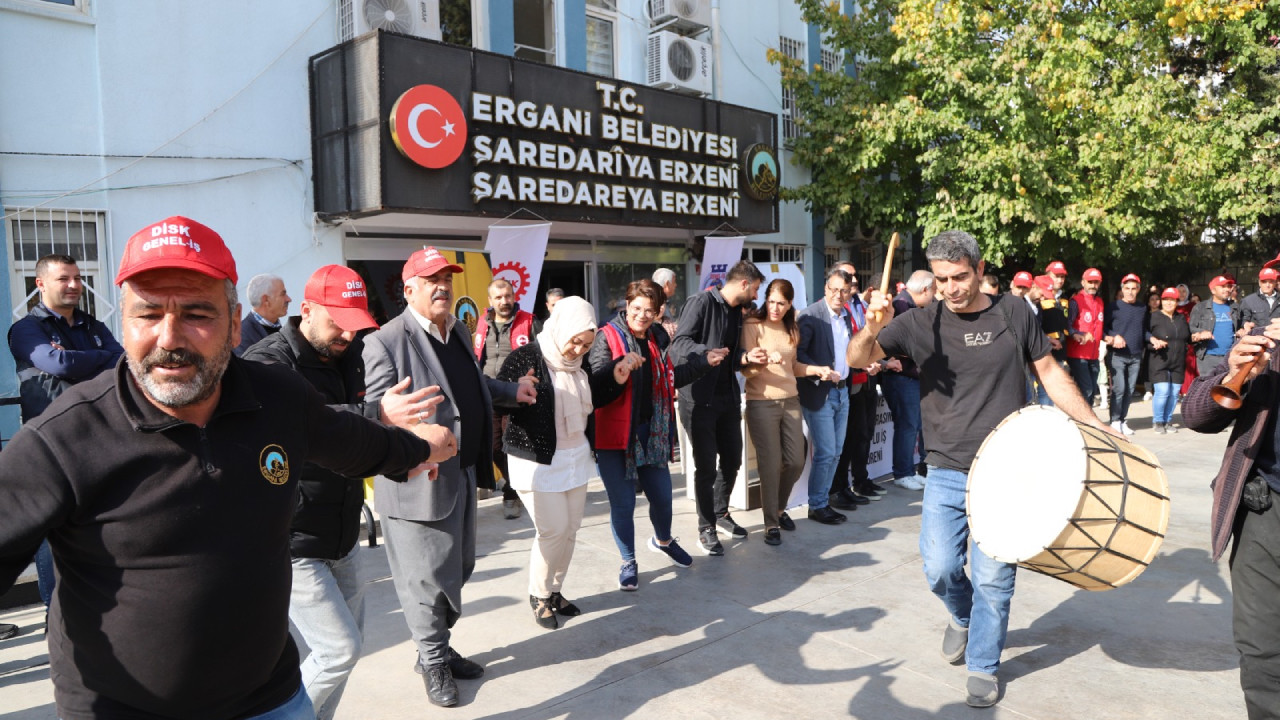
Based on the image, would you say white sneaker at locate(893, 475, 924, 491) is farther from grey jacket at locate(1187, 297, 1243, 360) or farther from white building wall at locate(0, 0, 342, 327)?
white building wall at locate(0, 0, 342, 327)

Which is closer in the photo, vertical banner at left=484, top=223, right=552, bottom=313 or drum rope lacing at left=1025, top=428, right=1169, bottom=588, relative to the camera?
drum rope lacing at left=1025, top=428, right=1169, bottom=588

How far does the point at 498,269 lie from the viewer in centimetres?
967

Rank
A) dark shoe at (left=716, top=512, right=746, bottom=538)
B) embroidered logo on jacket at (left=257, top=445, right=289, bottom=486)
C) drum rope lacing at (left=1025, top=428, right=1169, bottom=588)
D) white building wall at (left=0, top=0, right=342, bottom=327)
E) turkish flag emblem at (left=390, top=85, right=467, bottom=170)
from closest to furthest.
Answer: embroidered logo on jacket at (left=257, top=445, right=289, bottom=486), drum rope lacing at (left=1025, top=428, right=1169, bottom=588), dark shoe at (left=716, top=512, right=746, bottom=538), white building wall at (left=0, top=0, right=342, bottom=327), turkish flag emblem at (left=390, top=85, right=467, bottom=170)

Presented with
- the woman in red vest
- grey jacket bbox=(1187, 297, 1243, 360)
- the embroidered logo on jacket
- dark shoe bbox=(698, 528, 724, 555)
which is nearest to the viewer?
the embroidered logo on jacket

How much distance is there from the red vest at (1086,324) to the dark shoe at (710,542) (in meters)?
6.76

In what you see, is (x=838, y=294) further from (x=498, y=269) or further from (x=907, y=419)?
(x=498, y=269)

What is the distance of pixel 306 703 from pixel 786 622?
3232 mm

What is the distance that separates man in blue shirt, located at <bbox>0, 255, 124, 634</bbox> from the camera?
15.8ft

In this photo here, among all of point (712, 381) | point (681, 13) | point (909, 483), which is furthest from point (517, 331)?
point (681, 13)

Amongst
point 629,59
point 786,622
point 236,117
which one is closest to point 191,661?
point 786,622

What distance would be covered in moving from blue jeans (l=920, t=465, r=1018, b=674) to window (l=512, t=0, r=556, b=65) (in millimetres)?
9792

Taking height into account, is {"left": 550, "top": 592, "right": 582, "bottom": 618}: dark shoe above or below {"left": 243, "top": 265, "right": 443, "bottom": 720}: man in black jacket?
below

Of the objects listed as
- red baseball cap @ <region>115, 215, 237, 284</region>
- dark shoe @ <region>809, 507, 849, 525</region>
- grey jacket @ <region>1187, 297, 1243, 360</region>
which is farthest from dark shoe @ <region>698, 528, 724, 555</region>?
grey jacket @ <region>1187, 297, 1243, 360</region>

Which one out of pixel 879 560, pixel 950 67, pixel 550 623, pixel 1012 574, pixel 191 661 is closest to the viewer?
pixel 191 661
